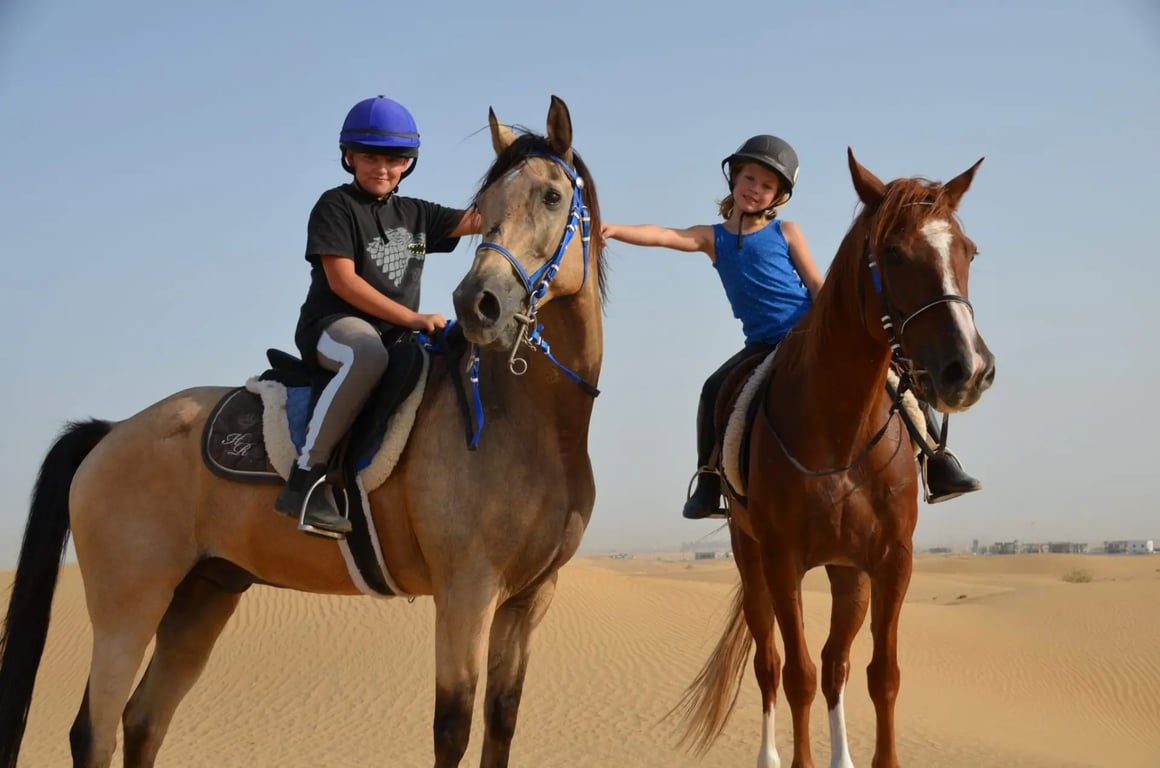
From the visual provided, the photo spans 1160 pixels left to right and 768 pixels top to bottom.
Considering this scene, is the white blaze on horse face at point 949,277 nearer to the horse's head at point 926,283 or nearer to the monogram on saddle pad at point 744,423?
the horse's head at point 926,283

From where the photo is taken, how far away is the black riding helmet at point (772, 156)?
6.79 meters

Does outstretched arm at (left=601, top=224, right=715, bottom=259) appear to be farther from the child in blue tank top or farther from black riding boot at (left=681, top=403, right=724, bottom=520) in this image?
black riding boot at (left=681, top=403, right=724, bottom=520)

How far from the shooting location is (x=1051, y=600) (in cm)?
2833

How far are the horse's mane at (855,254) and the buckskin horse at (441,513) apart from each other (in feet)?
4.78

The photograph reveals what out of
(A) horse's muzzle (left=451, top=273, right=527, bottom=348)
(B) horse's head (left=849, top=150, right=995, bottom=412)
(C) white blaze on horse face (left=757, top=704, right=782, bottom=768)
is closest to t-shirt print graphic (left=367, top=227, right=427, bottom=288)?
(A) horse's muzzle (left=451, top=273, right=527, bottom=348)

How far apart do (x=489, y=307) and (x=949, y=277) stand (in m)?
2.20

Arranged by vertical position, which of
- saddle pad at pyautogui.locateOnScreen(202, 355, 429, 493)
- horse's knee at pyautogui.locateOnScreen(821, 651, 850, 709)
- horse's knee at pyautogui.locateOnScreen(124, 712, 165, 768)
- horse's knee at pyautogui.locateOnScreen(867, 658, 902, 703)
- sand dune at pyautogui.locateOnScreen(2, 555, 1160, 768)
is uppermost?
saddle pad at pyautogui.locateOnScreen(202, 355, 429, 493)

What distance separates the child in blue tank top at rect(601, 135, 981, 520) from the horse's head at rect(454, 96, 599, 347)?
1.65 m

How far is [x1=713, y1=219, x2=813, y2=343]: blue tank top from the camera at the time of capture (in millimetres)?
7000

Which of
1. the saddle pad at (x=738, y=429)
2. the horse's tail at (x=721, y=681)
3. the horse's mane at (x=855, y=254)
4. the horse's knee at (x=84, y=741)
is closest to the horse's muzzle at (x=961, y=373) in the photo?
the horse's mane at (x=855, y=254)

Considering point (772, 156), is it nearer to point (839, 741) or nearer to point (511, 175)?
point (511, 175)

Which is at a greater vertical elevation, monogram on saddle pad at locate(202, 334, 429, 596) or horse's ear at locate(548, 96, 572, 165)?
horse's ear at locate(548, 96, 572, 165)

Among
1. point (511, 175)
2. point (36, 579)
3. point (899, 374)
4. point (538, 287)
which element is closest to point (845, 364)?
point (899, 374)

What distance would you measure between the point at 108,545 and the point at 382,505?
5.52 ft
